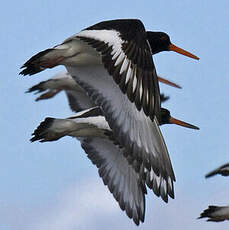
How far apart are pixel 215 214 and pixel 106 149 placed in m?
1.86

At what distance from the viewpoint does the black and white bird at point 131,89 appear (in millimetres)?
10195

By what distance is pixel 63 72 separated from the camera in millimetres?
17047

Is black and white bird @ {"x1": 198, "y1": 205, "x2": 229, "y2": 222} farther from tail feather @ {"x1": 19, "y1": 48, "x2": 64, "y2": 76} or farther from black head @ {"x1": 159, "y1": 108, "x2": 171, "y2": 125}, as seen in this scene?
tail feather @ {"x1": 19, "y1": 48, "x2": 64, "y2": 76}

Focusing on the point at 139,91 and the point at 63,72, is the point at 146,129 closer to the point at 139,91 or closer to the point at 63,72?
the point at 139,91

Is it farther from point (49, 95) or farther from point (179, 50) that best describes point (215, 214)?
point (49, 95)

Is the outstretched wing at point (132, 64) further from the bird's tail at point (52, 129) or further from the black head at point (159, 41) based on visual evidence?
the black head at point (159, 41)

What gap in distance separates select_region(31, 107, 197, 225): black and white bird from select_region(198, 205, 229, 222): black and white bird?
107cm

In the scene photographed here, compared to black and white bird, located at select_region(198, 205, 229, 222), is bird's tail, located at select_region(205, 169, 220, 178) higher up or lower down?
higher up

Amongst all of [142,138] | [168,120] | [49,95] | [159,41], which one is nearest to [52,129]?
[159,41]

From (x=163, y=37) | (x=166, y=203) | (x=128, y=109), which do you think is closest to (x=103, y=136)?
(x=163, y=37)

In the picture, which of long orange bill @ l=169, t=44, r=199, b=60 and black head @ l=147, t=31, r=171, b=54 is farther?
long orange bill @ l=169, t=44, r=199, b=60

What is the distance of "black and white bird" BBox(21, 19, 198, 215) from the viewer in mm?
10195

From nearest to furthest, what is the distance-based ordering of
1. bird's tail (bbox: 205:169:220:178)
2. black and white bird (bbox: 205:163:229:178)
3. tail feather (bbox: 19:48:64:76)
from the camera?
1. tail feather (bbox: 19:48:64:76)
2. black and white bird (bbox: 205:163:229:178)
3. bird's tail (bbox: 205:169:220:178)

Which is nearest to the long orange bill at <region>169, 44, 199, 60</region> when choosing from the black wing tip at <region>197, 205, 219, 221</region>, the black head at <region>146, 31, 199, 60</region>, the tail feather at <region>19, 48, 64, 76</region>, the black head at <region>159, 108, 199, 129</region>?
the black head at <region>146, 31, 199, 60</region>
